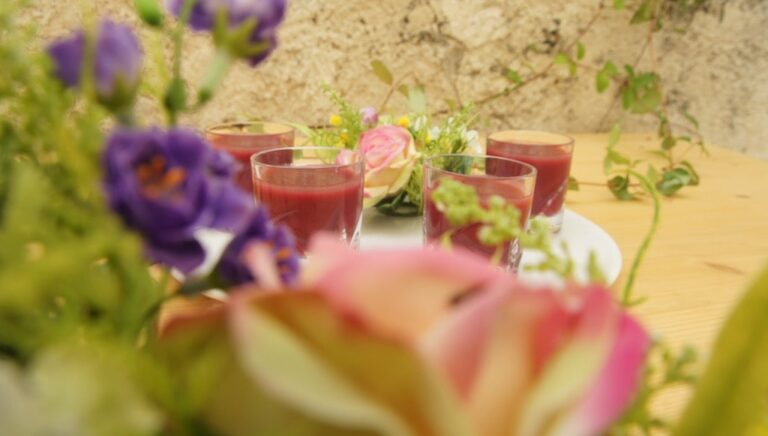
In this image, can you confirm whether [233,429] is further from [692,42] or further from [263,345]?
[692,42]

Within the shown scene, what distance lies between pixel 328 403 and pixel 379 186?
998 mm

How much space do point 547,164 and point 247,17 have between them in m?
1.02

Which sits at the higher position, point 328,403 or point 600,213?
point 328,403

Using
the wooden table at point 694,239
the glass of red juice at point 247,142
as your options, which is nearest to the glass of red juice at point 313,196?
the glass of red juice at point 247,142

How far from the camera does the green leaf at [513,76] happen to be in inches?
82.4

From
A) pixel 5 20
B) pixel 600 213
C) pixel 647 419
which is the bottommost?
pixel 600 213

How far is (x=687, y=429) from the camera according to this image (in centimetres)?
20

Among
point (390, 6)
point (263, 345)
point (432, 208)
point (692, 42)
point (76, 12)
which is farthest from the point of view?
point (692, 42)

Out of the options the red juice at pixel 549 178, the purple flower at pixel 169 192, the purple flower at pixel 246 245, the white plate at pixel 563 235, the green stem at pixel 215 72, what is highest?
the green stem at pixel 215 72

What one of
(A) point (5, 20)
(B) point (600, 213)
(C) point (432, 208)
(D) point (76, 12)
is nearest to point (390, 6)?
(D) point (76, 12)

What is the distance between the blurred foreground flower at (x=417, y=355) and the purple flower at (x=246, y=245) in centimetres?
6

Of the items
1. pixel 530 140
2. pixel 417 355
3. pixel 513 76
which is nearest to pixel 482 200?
pixel 530 140

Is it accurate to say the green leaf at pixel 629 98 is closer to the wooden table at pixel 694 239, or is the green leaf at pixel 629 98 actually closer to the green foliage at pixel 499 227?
the wooden table at pixel 694 239

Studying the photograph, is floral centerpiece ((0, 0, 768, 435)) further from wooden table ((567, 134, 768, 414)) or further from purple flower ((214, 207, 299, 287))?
wooden table ((567, 134, 768, 414))
